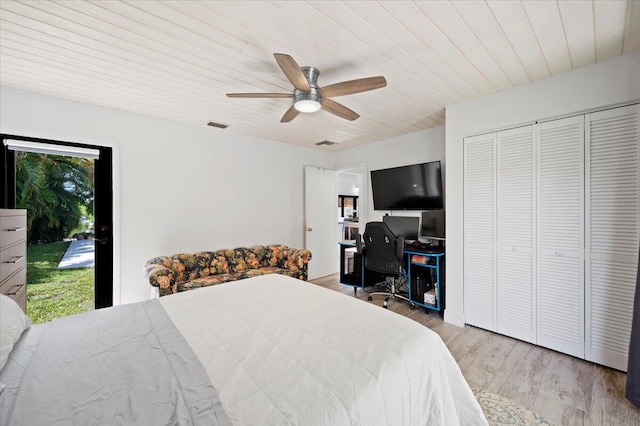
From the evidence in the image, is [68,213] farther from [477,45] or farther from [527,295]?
[527,295]

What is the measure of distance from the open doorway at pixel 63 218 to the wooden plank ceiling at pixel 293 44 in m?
0.62

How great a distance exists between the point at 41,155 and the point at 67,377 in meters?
2.81

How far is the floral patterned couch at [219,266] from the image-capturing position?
2.71 meters

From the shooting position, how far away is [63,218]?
2.77 metres

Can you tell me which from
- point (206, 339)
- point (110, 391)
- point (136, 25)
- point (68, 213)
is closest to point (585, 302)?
point (206, 339)

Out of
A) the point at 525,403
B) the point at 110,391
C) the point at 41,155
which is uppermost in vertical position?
the point at 41,155

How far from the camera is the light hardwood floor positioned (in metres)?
1.65

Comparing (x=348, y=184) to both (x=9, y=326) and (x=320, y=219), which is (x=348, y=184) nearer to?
(x=320, y=219)

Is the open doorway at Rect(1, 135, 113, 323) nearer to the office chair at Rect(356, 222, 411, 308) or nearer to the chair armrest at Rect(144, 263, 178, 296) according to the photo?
the chair armrest at Rect(144, 263, 178, 296)

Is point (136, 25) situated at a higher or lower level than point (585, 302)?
higher

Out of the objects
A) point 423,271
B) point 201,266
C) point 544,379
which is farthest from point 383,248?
point 201,266

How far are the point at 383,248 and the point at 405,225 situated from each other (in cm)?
70

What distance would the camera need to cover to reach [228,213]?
383 centimetres

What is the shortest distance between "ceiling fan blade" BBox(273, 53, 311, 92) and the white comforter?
147 centimetres
